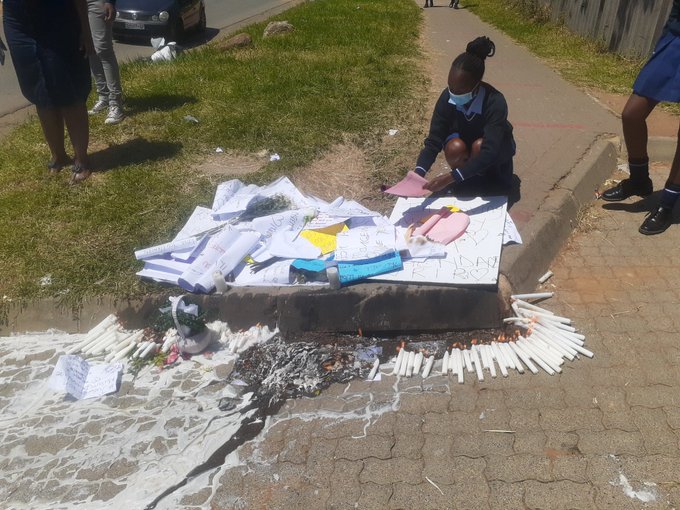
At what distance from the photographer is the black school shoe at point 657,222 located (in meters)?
3.91

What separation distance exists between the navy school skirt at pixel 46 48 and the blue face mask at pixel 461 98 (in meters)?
2.87

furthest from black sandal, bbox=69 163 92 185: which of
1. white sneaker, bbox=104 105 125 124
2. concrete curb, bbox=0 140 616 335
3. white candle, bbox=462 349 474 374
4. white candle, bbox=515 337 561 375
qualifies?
white candle, bbox=515 337 561 375

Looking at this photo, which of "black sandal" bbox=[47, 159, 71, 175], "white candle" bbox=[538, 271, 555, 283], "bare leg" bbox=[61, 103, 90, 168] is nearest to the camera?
"white candle" bbox=[538, 271, 555, 283]

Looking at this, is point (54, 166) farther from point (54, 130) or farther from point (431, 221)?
point (431, 221)

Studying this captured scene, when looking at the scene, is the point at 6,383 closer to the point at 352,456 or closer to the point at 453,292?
the point at 352,456

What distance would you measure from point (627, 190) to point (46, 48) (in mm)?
4380

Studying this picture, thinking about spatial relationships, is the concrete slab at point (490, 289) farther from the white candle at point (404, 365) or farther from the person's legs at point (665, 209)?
the person's legs at point (665, 209)

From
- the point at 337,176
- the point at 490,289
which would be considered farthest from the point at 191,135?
the point at 490,289

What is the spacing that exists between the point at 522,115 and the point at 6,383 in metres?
4.93

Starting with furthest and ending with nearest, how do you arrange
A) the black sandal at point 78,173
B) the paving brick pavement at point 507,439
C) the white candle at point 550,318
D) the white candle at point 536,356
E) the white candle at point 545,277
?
the black sandal at point 78,173 → the white candle at point 545,277 → the white candle at point 550,318 → the white candle at point 536,356 → the paving brick pavement at point 507,439

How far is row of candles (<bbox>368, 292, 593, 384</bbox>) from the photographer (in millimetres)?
2947

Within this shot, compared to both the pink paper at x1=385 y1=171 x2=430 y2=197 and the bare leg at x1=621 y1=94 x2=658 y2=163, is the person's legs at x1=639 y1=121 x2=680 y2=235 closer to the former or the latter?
the bare leg at x1=621 y1=94 x2=658 y2=163

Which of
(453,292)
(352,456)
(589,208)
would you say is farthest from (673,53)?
(352,456)

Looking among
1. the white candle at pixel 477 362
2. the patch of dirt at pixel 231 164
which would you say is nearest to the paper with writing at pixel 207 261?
the patch of dirt at pixel 231 164
